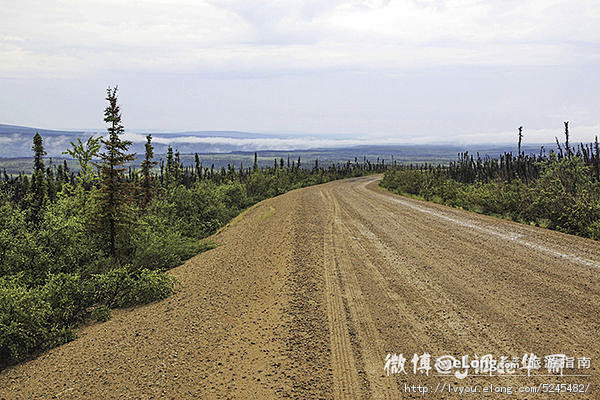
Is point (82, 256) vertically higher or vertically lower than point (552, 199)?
lower

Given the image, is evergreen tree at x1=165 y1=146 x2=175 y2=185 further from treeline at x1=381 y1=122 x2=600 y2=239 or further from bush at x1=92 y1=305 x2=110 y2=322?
bush at x1=92 y1=305 x2=110 y2=322

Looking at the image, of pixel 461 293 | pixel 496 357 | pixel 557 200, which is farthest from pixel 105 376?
pixel 557 200

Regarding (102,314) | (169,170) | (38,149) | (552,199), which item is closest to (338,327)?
(102,314)

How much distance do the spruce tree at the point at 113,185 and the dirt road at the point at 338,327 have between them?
279cm

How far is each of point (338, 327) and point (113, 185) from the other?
8.16 m

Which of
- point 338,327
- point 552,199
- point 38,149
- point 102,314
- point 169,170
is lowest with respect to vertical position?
point 102,314

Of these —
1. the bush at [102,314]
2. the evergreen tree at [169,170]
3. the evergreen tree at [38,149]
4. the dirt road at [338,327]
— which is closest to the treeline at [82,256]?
the bush at [102,314]

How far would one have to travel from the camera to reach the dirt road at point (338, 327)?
4828mm

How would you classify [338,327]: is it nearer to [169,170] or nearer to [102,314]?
[102,314]

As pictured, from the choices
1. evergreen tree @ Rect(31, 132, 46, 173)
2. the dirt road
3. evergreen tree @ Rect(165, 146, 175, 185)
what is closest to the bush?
the dirt road

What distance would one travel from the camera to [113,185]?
36.7ft

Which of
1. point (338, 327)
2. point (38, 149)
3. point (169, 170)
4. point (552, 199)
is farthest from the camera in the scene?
point (169, 170)

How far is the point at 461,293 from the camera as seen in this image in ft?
25.3

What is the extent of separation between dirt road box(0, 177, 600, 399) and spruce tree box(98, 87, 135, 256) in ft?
9.15
